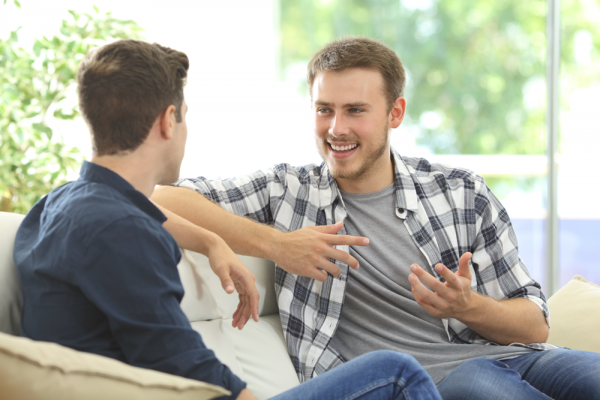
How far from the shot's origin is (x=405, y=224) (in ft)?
4.93

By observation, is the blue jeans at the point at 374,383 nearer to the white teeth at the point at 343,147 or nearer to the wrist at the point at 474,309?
the wrist at the point at 474,309

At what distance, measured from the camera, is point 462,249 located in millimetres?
1495

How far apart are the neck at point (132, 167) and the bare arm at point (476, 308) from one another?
646mm


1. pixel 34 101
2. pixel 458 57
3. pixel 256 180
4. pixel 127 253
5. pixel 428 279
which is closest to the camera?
pixel 127 253

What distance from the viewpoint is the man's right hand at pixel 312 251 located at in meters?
1.28

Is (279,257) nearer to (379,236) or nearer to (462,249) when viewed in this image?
(379,236)

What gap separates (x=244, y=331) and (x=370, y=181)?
1.93ft

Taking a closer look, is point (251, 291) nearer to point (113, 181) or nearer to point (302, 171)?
point (113, 181)

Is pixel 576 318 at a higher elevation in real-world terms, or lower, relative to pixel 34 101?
lower

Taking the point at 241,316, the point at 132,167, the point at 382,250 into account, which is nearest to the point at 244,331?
the point at 241,316

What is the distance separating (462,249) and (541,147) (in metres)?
2.28

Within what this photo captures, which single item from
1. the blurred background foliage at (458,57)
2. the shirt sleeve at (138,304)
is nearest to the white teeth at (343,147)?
the shirt sleeve at (138,304)

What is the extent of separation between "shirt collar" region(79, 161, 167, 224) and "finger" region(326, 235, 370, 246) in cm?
55

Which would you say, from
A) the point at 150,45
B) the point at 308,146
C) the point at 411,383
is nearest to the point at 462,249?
the point at 411,383
